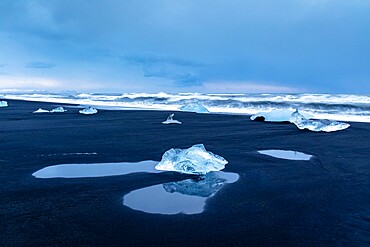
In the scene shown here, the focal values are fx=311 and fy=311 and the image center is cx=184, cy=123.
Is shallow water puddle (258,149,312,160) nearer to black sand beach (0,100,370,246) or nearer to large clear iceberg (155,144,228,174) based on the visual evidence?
black sand beach (0,100,370,246)

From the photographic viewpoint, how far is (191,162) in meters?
4.24

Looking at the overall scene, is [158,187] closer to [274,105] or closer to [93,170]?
[93,170]

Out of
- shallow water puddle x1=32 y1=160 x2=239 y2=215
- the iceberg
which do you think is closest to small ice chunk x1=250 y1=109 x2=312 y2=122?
the iceberg

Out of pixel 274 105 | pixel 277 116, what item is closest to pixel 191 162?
pixel 277 116

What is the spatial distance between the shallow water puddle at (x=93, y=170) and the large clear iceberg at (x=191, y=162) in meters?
0.21

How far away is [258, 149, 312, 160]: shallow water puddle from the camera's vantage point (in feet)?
17.7

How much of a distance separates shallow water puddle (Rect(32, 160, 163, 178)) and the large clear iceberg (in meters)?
0.21

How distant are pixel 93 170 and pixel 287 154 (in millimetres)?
3425

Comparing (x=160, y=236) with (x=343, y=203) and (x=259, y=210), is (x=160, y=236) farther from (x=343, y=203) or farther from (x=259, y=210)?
(x=343, y=203)

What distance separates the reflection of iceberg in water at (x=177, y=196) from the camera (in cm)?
292

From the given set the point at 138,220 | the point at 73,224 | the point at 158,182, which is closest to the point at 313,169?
the point at 158,182

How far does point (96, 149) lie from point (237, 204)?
3601 mm

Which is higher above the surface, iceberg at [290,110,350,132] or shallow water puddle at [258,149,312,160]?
iceberg at [290,110,350,132]

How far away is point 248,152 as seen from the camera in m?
5.76
